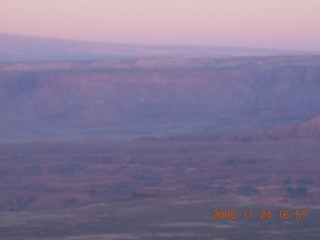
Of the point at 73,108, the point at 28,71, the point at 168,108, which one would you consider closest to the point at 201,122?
the point at 168,108

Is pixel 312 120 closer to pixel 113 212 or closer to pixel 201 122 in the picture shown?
pixel 201 122
